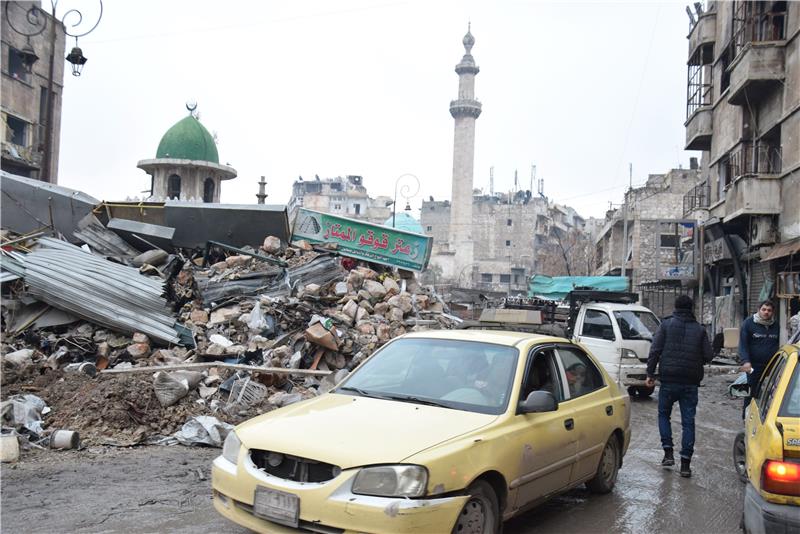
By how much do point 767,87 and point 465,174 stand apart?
53.9m

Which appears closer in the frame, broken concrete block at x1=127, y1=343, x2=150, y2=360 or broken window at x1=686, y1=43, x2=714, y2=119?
broken concrete block at x1=127, y1=343, x2=150, y2=360

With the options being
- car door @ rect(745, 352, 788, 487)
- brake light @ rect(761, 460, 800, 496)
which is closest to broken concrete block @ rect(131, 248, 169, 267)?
car door @ rect(745, 352, 788, 487)

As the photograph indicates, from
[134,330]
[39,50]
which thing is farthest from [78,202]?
[39,50]

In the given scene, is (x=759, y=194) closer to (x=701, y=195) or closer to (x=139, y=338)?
(x=701, y=195)

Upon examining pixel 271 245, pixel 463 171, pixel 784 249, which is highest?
pixel 463 171

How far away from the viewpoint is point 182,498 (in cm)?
570

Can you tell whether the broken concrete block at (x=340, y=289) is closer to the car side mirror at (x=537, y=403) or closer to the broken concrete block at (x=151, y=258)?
the broken concrete block at (x=151, y=258)

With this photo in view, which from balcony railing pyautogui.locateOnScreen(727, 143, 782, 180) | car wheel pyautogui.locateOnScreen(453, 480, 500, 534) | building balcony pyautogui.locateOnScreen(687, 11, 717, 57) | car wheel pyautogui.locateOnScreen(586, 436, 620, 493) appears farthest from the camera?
building balcony pyautogui.locateOnScreen(687, 11, 717, 57)

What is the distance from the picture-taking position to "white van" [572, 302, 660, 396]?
499 inches

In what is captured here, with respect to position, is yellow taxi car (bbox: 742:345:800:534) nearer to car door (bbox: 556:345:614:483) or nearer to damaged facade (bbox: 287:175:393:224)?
car door (bbox: 556:345:614:483)

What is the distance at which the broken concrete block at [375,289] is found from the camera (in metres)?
15.4

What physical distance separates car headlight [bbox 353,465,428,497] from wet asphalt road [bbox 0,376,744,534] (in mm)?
1498

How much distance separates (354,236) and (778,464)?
572 inches

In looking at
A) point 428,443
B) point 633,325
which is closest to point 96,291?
point 428,443
